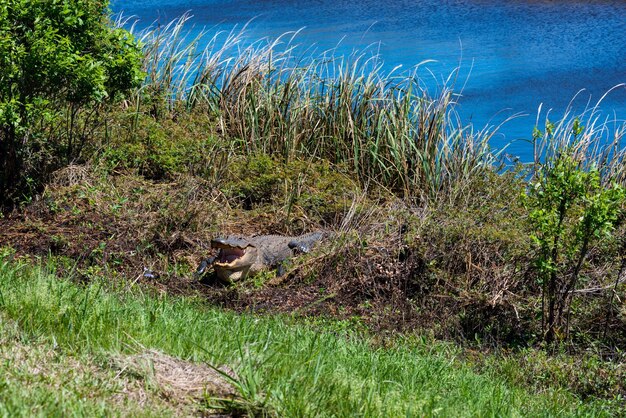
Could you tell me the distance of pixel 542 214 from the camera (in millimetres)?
5617

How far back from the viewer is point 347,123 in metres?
9.16

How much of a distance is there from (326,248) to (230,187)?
5.25 feet

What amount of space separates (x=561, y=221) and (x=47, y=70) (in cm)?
431

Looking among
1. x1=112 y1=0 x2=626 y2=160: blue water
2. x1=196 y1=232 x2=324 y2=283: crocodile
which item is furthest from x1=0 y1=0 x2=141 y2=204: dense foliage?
x1=112 y1=0 x2=626 y2=160: blue water

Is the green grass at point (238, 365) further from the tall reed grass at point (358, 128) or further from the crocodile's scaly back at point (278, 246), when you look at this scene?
the tall reed grass at point (358, 128)

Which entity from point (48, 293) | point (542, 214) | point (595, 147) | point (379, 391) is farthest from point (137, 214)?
point (595, 147)

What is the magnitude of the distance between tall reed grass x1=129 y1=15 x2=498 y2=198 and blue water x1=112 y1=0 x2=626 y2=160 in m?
4.44

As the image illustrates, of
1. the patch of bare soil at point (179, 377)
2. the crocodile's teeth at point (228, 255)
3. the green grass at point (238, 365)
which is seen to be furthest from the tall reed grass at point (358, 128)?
the patch of bare soil at point (179, 377)

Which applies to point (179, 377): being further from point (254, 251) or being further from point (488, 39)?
point (488, 39)

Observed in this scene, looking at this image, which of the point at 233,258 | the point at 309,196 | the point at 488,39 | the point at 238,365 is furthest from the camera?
the point at 488,39

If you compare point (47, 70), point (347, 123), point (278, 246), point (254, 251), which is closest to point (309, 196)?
point (278, 246)

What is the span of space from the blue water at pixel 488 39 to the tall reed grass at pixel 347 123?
4.44 metres

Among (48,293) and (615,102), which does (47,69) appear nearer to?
(48,293)

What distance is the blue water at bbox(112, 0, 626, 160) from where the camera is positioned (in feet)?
52.2
